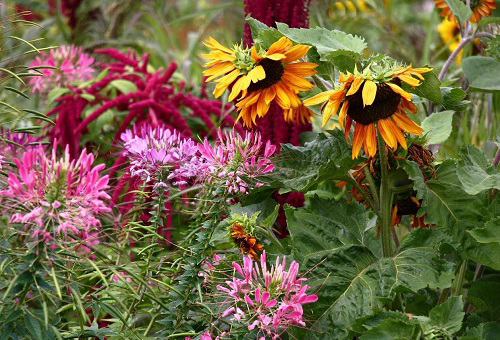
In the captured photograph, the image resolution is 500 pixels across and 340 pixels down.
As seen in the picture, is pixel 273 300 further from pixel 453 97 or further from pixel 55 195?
pixel 453 97

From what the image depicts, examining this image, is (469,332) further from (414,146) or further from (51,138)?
(51,138)

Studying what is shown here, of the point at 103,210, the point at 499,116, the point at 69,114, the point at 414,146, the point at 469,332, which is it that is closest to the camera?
the point at 103,210

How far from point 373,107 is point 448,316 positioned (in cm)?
26

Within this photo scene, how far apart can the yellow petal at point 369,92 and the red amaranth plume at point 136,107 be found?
62 cm

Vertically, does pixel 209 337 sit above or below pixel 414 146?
below

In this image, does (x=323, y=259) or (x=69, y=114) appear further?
(x=69, y=114)

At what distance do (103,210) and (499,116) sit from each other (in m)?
1.15

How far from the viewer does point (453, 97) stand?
974 mm

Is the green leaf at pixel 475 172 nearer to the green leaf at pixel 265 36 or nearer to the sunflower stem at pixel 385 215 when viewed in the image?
the sunflower stem at pixel 385 215

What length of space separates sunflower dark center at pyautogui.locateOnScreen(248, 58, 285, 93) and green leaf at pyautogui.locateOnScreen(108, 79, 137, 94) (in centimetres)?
64

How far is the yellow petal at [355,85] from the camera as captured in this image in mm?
842

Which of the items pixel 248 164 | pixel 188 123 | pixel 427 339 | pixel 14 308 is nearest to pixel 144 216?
pixel 248 164

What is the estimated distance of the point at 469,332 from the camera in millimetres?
866

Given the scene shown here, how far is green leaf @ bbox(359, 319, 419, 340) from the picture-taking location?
782 mm
